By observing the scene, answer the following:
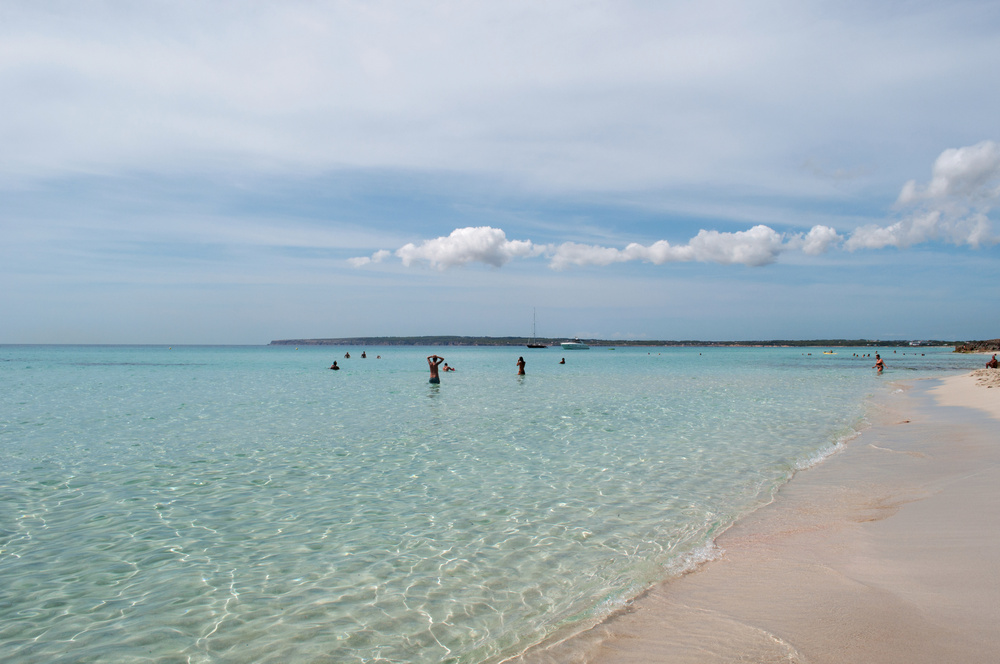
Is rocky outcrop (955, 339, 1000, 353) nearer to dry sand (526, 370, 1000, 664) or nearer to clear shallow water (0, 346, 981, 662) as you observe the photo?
clear shallow water (0, 346, 981, 662)

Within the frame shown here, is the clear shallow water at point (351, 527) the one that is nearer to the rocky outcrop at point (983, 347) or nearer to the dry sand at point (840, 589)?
the dry sand at point (840, 589)

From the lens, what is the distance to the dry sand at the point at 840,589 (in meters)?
4.64

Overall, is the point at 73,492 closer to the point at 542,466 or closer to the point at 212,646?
the point at 212,646

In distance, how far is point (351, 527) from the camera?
28.5 ft

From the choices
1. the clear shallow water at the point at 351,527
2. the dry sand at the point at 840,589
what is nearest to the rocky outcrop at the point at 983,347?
the clear shallow water at the point at 351,527

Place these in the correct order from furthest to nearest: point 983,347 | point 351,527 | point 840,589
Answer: point 983,347, point 351,527, point 840,589

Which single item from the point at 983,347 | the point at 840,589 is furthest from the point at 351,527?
the point at 983,347

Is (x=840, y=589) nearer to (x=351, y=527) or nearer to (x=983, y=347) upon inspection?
(x=351, y=527)

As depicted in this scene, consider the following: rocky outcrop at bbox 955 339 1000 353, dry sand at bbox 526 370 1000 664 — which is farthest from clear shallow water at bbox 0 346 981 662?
rocky outcrop at bbox 955 339 1000 353

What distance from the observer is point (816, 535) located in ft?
25.7

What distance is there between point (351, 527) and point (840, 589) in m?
6.48

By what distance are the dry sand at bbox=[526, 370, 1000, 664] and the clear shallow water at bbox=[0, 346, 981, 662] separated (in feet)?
1.94

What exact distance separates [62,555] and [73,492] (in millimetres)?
3923

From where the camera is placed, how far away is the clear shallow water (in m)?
5.57
